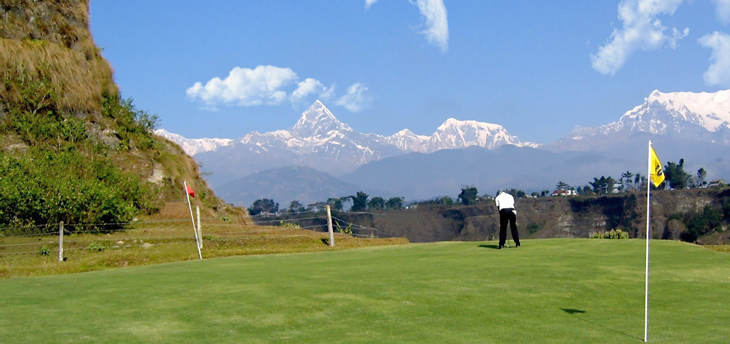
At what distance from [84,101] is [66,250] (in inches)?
592

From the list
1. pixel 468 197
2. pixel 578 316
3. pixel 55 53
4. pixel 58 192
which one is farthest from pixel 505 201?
pixel 468 197

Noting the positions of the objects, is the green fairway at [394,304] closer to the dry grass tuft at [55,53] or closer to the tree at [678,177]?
the dry grass tuft at [55,53]

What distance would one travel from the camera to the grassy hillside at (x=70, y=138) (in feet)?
86.8

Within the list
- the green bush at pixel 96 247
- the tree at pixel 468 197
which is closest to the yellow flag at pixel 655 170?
the green bush at pixel 96 247

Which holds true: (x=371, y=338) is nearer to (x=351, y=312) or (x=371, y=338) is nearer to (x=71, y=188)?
(x=351, y=312)

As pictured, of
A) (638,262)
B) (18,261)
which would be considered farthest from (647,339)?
(18,261)

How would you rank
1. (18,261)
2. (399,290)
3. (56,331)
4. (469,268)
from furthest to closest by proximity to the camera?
(18,261) → (469,268) → (399,290) → (56,331)

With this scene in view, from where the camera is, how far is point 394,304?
10500mm

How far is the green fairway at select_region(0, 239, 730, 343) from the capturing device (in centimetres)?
865

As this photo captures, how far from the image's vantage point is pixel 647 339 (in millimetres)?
8148

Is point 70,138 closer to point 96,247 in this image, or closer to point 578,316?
point 96,247

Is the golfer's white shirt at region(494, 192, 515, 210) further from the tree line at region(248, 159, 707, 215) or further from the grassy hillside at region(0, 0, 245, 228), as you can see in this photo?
the tree line at region(248, 159, 707, 215)

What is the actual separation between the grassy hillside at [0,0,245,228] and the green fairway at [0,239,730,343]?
40.2 ft

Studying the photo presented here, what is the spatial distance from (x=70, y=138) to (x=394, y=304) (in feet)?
94.2
